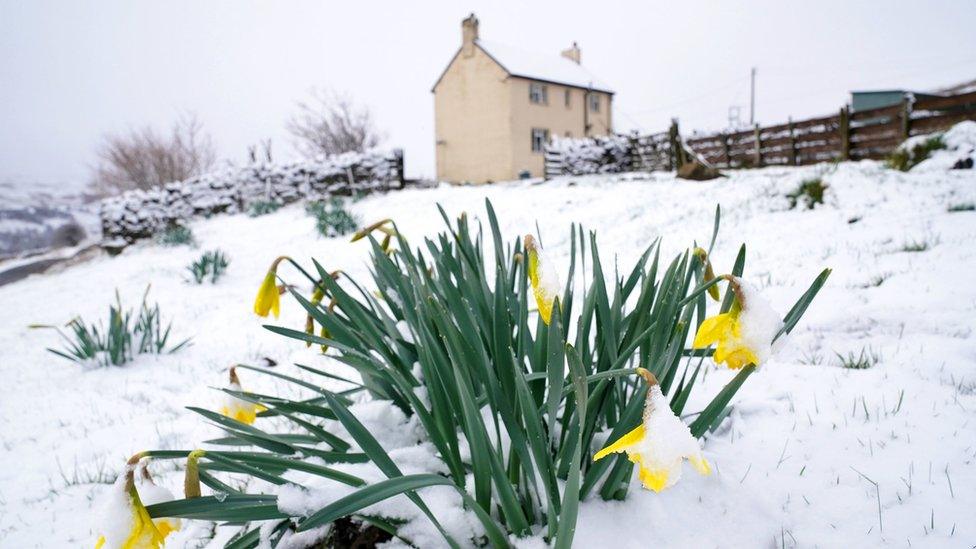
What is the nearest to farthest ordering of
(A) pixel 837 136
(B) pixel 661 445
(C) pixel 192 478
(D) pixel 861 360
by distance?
(B) pixel 661 445 < (C) pixel 192 478 < (D) pixel 861 360 < (A) pixel 837 136

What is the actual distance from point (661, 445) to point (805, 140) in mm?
13626

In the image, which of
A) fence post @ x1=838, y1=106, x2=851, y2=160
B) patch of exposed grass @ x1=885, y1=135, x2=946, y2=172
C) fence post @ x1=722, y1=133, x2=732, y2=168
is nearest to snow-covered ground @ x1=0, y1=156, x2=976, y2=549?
patch of exposed grass @ x1=885, y1=135, x2=946, y2=172

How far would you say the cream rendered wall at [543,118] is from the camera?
22156 millimetres

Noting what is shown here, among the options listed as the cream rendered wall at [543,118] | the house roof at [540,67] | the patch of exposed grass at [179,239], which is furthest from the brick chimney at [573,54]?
the patch of exposed grass at [179,239]

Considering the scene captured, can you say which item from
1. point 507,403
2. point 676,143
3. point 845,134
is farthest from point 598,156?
point 507,403

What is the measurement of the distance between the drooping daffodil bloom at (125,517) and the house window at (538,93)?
23.8 m

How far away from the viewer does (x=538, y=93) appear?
922 inches

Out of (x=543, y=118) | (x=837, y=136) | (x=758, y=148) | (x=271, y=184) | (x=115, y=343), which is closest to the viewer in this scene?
(x=115, y=343)

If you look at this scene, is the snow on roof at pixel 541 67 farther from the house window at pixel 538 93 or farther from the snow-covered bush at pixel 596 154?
the snow-covered bush at pixel 596 154

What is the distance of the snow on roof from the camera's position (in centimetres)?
2245

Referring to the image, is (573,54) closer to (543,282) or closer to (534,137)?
(534,137)

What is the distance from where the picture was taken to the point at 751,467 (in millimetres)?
1325

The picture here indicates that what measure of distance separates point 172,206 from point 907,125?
59.7ft

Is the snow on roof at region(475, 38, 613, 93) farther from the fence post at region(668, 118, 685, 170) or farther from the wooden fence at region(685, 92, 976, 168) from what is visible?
the wooden fence at region(685, 92, 976, 168)
